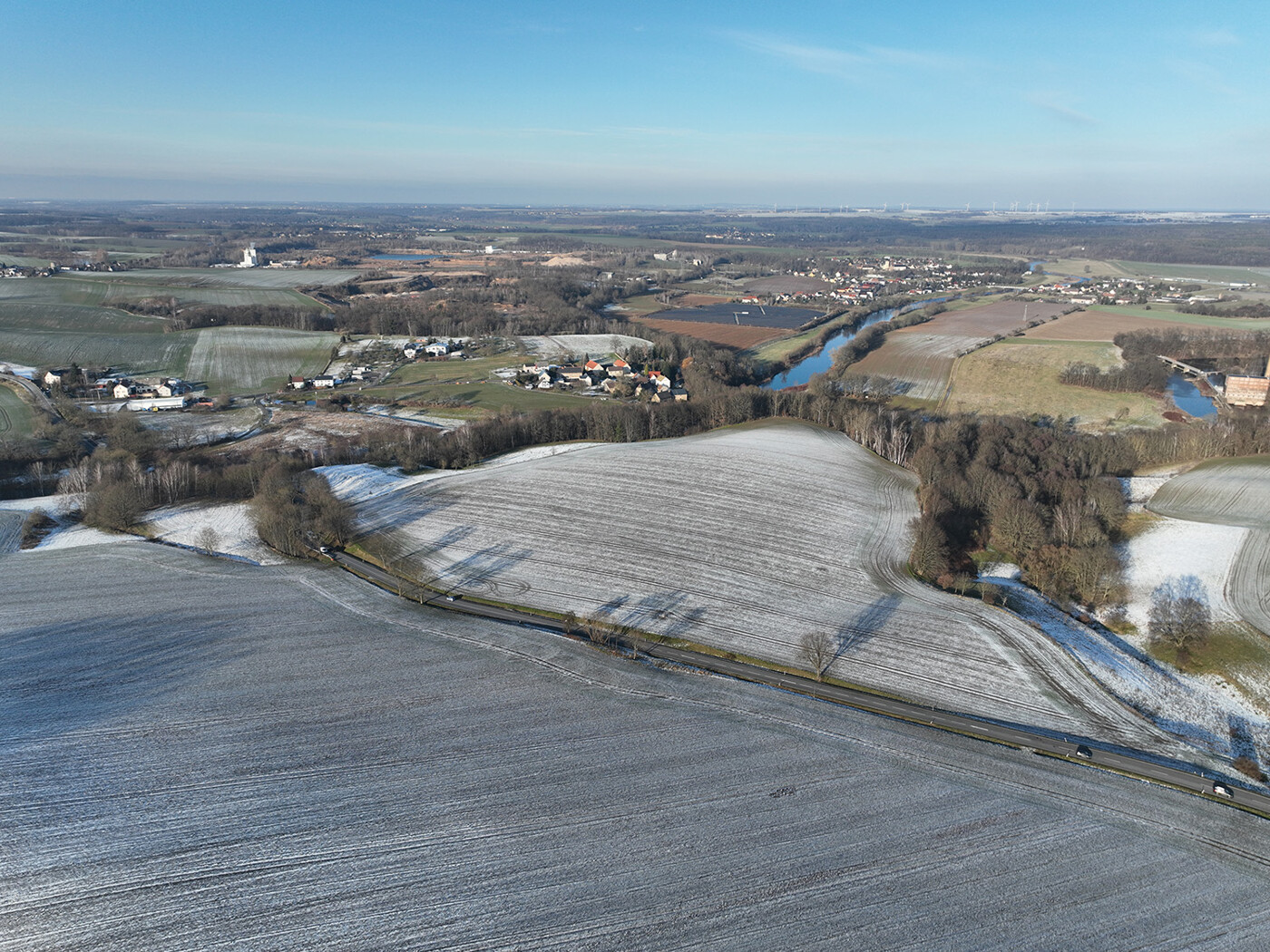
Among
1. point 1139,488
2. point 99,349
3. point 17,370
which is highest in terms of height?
point 99,349

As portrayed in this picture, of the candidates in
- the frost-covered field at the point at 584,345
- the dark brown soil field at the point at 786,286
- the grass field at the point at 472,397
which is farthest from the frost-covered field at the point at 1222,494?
the dark brown soil field at the point at 786,286

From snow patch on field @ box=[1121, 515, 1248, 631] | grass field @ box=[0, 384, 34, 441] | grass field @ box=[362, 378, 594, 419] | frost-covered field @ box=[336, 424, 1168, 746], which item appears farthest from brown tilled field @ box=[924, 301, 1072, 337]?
grass field @ box=[0, 384, 34, 441]

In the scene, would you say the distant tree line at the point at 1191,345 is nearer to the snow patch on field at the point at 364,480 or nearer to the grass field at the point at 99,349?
the snow patch on field at the point at 364,480

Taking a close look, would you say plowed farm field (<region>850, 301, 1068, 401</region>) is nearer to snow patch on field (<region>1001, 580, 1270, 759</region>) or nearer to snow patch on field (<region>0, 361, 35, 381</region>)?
snow patch on field (<region>1001, 580, 1270, 759</region>)

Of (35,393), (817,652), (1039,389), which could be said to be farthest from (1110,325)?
(35,393)

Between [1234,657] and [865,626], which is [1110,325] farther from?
[865,626]

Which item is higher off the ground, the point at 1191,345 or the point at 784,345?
the point at 1191,345

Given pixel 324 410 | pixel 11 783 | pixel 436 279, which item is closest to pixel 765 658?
pixel 11 783
